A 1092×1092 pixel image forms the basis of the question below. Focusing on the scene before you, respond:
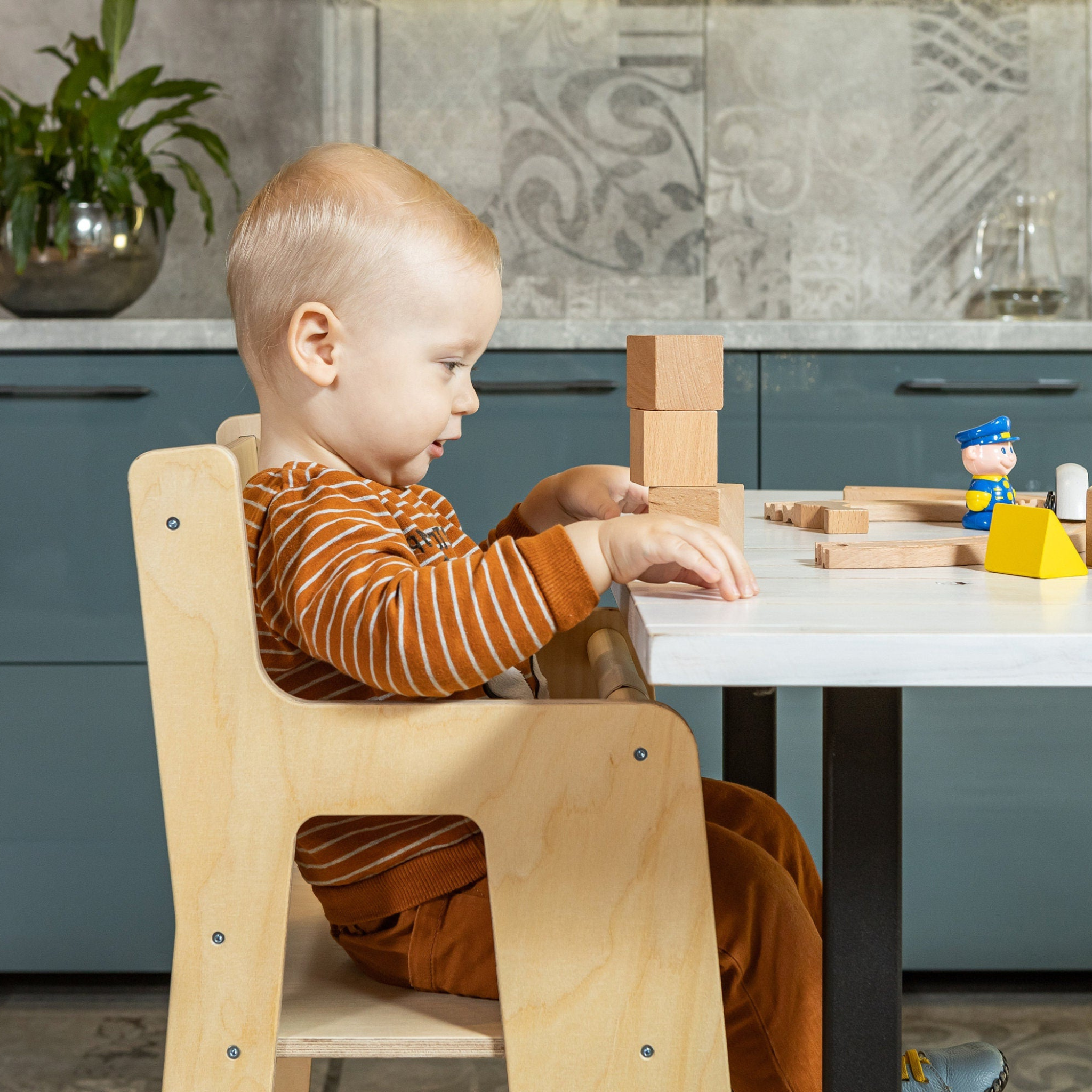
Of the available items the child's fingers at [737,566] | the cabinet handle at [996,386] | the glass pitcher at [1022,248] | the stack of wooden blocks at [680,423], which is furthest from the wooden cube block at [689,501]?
the glass pitcher at [1022,248]

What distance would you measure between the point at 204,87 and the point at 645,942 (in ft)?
5.85

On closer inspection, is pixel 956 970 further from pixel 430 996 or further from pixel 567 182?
pixel 567 182

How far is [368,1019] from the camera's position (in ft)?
2.40

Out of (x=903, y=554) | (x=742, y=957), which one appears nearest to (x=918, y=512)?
(x=903, y=554)

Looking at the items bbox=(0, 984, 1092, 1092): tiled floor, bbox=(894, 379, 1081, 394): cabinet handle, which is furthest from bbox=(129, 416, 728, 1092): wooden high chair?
bbox=(894, 379, 1081, 394): cabinet handle

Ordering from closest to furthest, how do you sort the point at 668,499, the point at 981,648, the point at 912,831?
1. the point at 981,648
2. the point at 668,499
3. the point at 912,831

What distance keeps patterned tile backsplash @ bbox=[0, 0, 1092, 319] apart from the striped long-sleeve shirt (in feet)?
5.09

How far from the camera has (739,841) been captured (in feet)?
2.69

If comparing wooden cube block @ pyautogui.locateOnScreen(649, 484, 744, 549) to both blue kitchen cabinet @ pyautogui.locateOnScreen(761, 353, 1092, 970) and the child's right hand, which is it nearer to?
the child's right hand

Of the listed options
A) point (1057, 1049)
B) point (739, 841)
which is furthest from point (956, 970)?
point (739, 841)

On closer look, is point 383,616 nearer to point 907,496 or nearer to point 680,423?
point 680,423

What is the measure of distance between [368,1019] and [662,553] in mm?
328

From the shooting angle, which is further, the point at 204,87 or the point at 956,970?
the point at 204,87

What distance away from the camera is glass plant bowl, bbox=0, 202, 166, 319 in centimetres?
190
